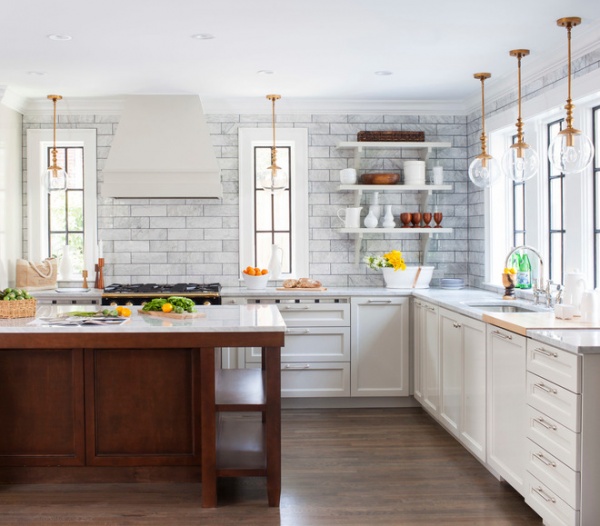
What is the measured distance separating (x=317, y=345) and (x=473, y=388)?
181cm

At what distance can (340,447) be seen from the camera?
4684 millimetres

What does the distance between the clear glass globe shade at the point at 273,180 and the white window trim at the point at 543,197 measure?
1682 mm

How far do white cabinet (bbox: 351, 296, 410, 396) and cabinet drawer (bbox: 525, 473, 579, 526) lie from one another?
7.85 ft

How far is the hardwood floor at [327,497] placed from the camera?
3.47 m

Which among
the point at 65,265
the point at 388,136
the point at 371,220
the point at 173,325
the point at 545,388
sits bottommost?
the point at 545,388

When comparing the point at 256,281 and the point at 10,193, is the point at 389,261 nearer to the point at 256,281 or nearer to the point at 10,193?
the point at 256,281

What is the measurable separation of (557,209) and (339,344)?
1.98 metres

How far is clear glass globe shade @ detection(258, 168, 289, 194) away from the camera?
5.89 metres

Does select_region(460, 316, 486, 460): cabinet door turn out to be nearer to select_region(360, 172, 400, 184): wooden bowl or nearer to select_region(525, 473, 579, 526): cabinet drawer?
select_region(525, 473, 579, 526): cabinet drawer

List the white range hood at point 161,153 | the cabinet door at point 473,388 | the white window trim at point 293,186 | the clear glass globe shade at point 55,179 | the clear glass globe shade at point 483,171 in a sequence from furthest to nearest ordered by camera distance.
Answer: the white window trim at point 293,186 < the white range hood at point 161,153 < the clear glass globe shade at point 55,179 < the clear glass globe shade at point 483,171 < the cabinet door at point 473,388

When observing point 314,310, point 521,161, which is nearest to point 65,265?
point 314,310

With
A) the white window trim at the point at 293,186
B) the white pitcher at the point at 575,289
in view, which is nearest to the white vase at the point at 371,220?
the white window trim at the point at 293,186

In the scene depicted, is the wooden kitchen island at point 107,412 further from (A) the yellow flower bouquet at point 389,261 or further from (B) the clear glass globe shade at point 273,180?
(A) the yellow flower bouquet at point 389,261

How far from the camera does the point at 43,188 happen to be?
632cm
